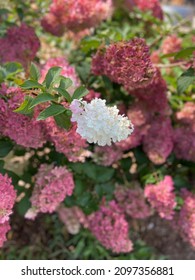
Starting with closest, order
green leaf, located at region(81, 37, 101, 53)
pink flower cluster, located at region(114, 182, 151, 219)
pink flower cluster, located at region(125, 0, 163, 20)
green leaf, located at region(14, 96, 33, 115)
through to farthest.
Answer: green leaf, located at region(14, 96, 33, 115) → green leaf, located at region(81, 37, 101, 53) → pink flower cluster, located at region(114, 182, 151, 219) → pink flower cluster, located at region(125, 0, 163, 20)

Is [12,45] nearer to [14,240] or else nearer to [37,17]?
[37,17]

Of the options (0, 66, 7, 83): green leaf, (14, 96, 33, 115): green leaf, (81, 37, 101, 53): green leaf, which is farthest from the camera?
(81, 37, 101, 53): green leaf

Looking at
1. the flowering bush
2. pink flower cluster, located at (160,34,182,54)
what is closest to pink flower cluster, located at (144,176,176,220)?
the flowering bush

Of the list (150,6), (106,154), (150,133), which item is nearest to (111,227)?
(106,154)

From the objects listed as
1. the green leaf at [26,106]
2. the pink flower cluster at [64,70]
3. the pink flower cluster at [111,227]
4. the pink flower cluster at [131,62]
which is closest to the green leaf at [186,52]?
the pink flower cluster at [131,62]

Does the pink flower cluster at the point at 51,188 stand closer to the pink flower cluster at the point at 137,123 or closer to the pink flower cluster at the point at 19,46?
the pink flower cluster at the point at 137,123

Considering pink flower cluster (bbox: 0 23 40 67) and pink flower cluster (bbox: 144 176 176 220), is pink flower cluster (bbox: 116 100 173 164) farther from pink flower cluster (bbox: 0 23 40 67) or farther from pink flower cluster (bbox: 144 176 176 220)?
pink flower cluster (bbox: 0 23 40 67)
